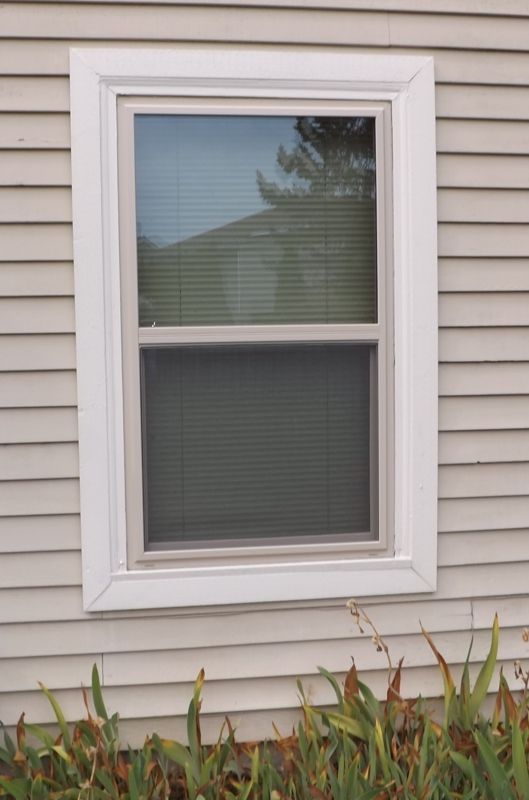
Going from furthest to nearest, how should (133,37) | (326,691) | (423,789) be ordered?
1. (326,691)
2. (133,37)
3. (423,789)

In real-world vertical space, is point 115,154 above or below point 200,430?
above

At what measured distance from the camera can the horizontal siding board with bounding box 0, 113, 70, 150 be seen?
2158mm

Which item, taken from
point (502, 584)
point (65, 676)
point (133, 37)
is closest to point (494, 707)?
point (502, 584)

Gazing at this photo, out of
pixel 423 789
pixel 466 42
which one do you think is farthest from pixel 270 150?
pixel 423 789

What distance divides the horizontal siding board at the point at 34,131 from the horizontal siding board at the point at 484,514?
1.57 meters

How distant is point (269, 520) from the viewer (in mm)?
2338

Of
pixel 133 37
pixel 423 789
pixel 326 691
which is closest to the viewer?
pixel 423 789

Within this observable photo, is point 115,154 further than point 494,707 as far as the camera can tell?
No

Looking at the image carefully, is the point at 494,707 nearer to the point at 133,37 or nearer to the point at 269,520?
the point at 269,520

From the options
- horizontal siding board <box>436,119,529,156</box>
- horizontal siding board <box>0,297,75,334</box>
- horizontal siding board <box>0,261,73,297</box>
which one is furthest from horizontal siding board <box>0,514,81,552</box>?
horizontal siding board <box>436,119,529,156</box>

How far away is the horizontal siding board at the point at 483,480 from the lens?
7.73 feet

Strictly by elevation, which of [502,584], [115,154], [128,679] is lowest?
[128,679]

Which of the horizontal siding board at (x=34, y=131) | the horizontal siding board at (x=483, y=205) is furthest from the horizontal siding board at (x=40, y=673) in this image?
the horizontal siding board at (x=483, y=205)

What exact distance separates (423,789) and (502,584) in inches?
26.6
